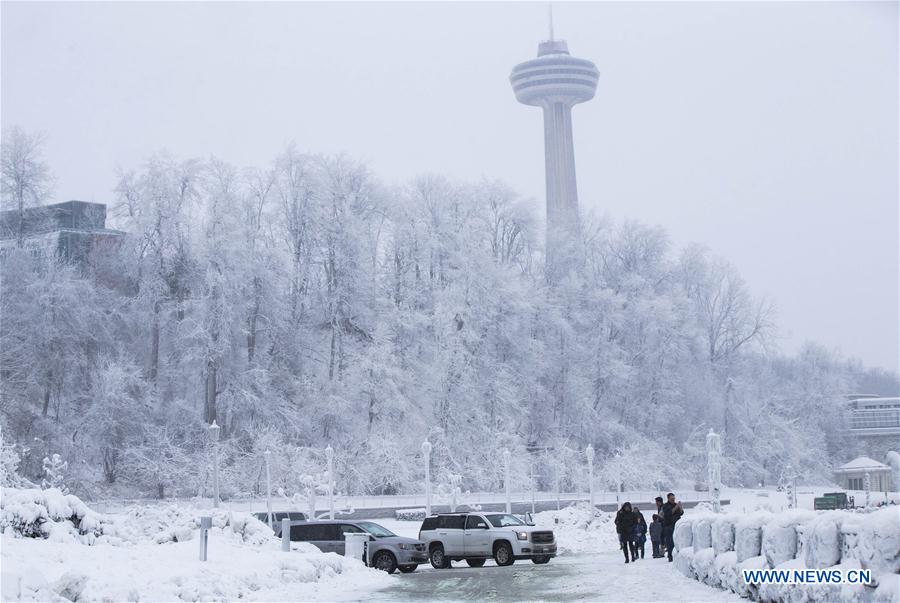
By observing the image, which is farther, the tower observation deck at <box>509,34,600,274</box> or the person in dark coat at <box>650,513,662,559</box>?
the tower observation deck at <box>509,34,600,274</box>

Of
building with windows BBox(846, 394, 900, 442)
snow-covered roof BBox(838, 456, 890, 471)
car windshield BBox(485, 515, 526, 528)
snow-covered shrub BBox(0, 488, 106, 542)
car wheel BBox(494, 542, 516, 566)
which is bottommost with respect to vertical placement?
car wheel BBox(494, 542, 516, 566)

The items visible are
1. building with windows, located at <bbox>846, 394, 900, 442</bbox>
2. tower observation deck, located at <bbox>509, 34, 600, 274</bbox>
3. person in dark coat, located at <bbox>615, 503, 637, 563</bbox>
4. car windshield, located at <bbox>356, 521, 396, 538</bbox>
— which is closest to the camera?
person in dark coat, located at <bbox>615, 503, 637, 563</bbox>

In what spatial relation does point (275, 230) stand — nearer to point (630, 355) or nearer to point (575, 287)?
point (575, 287)

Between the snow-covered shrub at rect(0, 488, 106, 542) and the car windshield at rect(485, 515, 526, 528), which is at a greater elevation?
the snow-covered shrub at rect(0, 488, 106, 542)

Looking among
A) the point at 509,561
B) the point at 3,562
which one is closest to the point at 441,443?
the point at 509,561

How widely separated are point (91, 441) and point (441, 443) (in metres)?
18.2

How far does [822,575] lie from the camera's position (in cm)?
1555

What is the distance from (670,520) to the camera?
29.0 m

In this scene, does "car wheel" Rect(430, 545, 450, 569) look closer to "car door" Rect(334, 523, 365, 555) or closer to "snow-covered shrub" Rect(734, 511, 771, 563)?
"car door" Rect(334, 523, 365, 555)

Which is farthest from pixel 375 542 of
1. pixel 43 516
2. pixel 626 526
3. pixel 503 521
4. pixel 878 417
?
pixel 878 417

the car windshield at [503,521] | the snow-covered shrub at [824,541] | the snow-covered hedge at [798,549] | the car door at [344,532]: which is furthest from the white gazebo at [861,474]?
the snow-covered shrub at [824,541]

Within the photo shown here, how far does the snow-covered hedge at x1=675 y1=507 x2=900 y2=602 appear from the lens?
14133 mm

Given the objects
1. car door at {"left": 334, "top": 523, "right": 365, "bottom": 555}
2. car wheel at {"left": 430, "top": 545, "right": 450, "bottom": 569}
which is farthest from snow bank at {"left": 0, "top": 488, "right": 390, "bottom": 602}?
car wheel at {"left": 430, "top": 545, "right": 450, "bottom": 569}

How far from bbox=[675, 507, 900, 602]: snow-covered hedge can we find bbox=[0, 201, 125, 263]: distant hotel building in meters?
49.0
